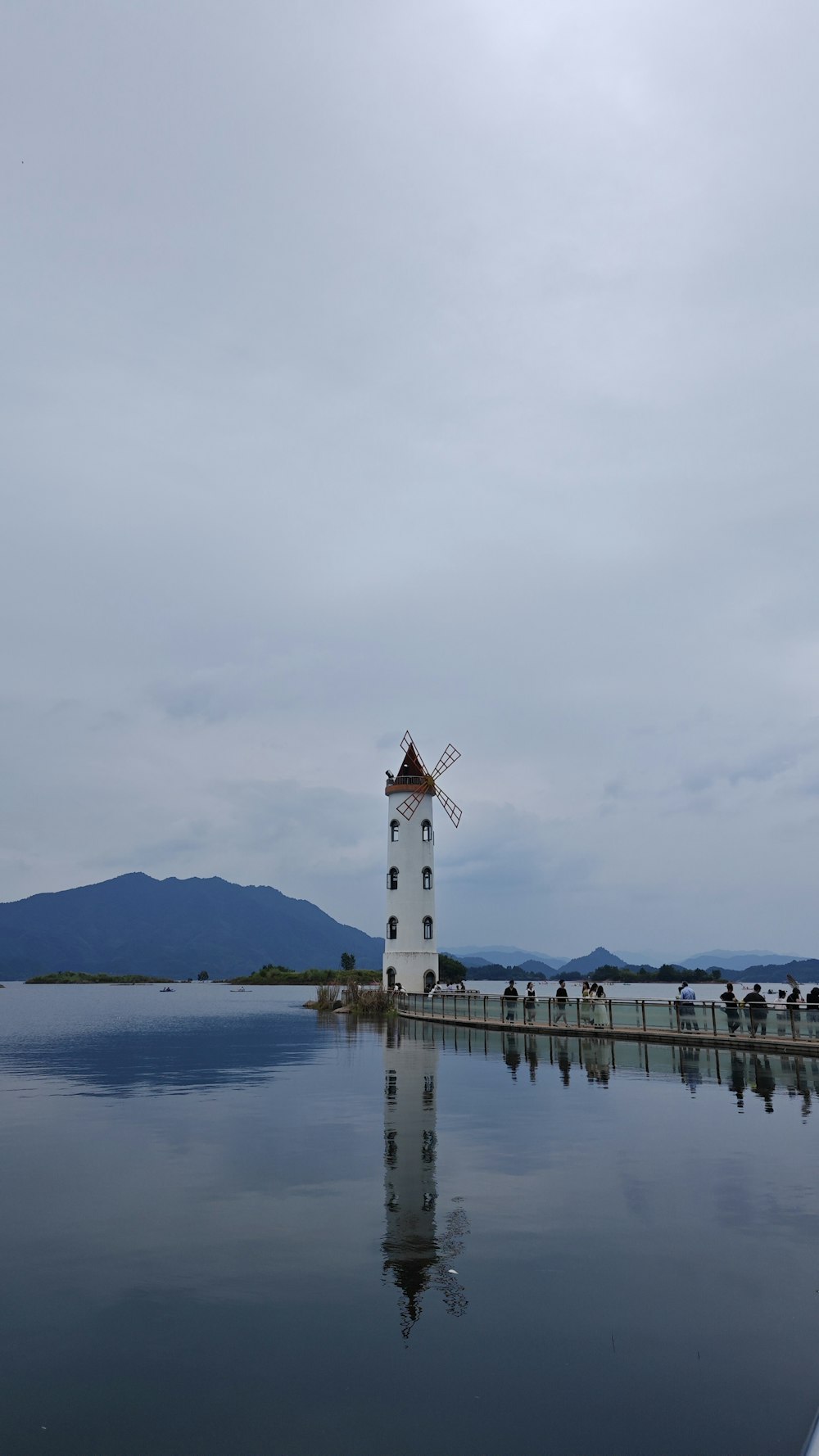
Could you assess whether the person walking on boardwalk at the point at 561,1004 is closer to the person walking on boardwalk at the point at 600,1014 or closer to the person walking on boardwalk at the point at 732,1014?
the person walking on boardwalk at the point at 600,1014

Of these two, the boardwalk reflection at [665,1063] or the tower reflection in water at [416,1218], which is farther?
the boardwalk reflection at [665,1063]

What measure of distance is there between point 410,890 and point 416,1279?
58234 mm

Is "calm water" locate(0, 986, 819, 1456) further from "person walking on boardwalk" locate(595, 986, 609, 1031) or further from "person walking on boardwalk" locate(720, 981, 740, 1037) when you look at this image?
"person walking on boardwalk" locate(595, 986, 609, 1031)

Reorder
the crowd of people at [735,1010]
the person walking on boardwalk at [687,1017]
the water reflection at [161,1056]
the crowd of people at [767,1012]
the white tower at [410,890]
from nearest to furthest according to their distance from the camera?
the crowd of people at [767,1012] < the crowd of people at [735,1010] < the water reflection at [161,1056] < the person walking on boardwalk at [687,1017] < the white tower at [410,890]

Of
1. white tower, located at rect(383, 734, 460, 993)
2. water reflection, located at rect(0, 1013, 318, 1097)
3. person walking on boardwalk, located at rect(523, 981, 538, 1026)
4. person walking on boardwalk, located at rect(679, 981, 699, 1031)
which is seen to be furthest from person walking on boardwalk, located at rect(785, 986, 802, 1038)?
white tower, located at rect(383, 734, 460, 993)

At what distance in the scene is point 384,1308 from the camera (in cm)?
1063

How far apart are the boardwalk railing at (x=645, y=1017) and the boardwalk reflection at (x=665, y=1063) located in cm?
62

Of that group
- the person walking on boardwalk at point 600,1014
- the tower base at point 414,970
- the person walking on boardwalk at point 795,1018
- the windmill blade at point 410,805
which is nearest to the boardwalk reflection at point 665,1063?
the person walking on boardwalk at point 600,1014

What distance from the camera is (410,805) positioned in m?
71.2

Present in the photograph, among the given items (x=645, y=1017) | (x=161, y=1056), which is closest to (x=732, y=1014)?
(x=645, y=1017)

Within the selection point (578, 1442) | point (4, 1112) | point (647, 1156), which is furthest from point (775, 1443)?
point (4, 1112)

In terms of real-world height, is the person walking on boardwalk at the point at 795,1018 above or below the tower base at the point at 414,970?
below

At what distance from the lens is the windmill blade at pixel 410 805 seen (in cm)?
7100

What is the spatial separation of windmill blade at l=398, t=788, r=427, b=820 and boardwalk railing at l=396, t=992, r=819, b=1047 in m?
16.6
